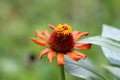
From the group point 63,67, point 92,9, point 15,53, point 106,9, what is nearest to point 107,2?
point 106,9

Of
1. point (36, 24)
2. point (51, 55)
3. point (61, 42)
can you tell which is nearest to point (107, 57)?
point (51, 55)

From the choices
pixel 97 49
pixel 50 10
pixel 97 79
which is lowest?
pixel 97 79

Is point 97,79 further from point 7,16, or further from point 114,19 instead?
Result: point 7,16

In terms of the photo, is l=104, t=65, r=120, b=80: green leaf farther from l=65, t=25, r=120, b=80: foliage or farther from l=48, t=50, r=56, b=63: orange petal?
l=48, t=50, r=56, b=63: orange petal

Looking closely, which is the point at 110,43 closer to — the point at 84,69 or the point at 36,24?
the point at 84,69

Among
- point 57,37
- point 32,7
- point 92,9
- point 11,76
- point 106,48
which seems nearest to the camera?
point 106,48

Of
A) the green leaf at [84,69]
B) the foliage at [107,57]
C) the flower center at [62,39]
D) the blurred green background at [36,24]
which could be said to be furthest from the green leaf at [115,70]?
the blurred green background at [36,24]
